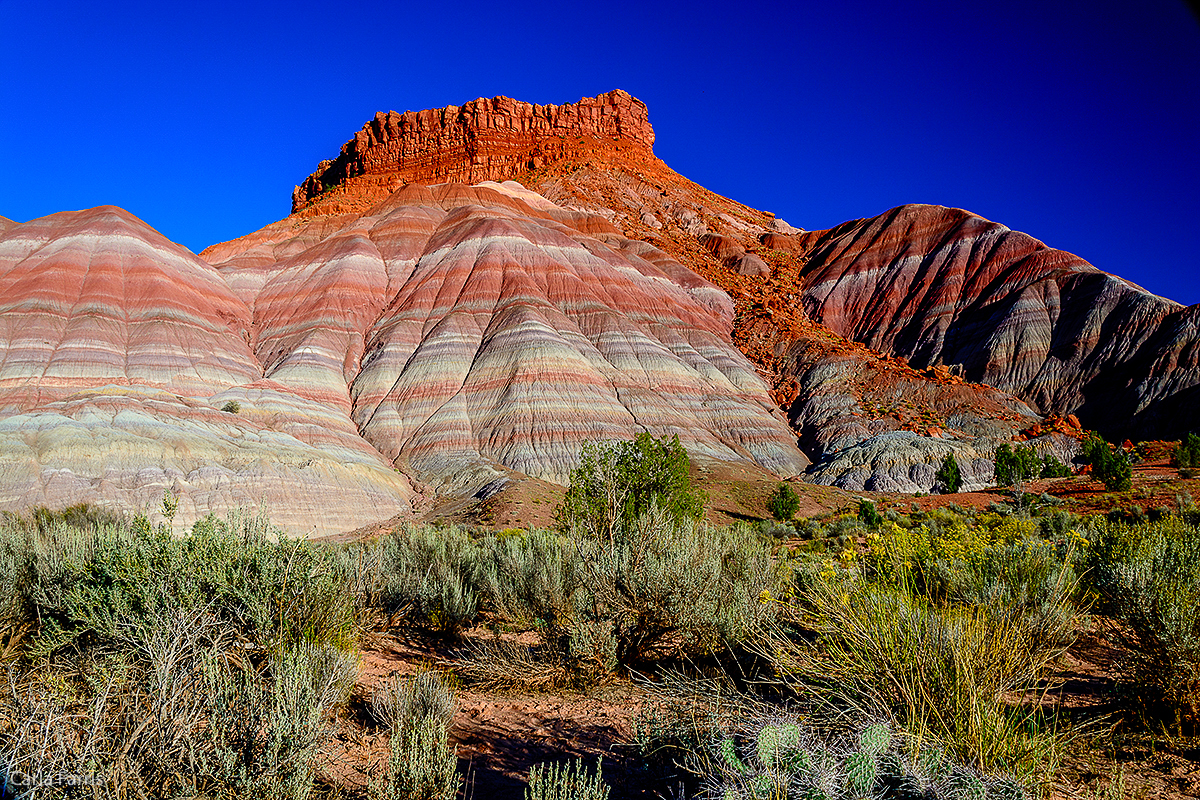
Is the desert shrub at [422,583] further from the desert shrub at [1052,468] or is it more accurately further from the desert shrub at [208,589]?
the desert shrub at [1052,468]

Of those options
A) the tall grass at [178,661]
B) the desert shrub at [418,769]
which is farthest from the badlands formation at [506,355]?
the desert shrub at [418,769]

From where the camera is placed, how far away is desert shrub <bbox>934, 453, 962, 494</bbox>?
39.8 meters

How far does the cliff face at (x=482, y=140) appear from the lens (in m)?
109

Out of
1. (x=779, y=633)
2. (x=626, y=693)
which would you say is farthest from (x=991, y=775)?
(x=626, y=693)

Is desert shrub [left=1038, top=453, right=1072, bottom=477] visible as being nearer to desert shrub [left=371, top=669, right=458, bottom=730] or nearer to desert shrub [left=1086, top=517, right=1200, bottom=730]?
desert shrub [left=1086, top=517, right=1200, bottom=730]

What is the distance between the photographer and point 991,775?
3.17 metres

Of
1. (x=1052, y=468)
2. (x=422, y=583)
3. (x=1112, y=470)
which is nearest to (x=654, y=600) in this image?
(x=422, y=583)

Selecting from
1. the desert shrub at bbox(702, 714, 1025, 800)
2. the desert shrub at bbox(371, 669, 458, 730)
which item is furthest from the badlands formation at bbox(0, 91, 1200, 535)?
the desert shrub at bbox(702, 714, 1025, 800)

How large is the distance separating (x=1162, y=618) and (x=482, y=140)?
120 metres

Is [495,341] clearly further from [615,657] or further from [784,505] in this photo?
[615,657]

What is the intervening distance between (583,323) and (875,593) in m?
56.3

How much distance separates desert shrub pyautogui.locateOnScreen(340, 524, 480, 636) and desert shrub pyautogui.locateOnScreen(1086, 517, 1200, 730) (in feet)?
24.6

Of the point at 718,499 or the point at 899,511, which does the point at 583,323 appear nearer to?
the point at 718,499

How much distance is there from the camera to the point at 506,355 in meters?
53.0
